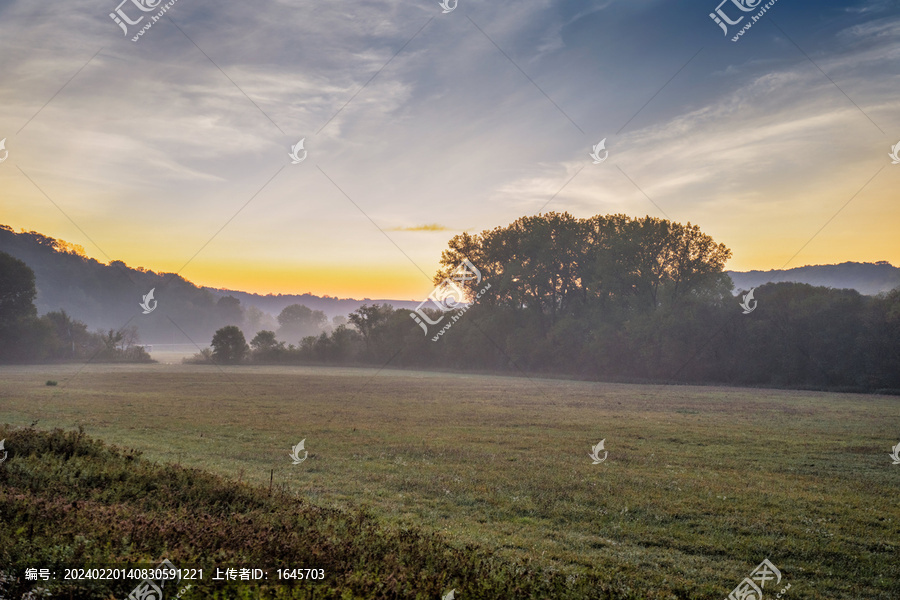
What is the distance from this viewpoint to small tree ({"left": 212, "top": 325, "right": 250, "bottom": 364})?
120000 millimetres

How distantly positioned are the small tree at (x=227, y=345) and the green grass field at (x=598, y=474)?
8223 centimetres

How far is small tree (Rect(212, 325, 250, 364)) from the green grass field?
82229 mm

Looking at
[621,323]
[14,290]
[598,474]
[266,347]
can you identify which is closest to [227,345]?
[266,347]

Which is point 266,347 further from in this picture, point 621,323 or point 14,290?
point 621,323

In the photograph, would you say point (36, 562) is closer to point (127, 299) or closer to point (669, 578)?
point (669, 578)

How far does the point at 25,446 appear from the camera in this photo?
1453 cm

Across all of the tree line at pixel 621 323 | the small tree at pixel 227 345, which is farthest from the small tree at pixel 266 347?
the small tree at pixel 227 345

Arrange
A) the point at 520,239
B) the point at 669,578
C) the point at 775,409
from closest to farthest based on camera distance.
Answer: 1. the point at 669,578
2. the point at 775,409
3. the point at 520,239

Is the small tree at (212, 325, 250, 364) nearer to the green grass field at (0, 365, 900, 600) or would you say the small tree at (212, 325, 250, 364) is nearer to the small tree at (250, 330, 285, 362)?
the small tree at (250, 330, 285, 362)

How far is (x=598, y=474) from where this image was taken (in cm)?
1802

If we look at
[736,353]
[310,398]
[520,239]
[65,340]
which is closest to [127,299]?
[65,340]

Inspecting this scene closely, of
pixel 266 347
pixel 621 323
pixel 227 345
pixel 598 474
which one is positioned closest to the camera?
pixel 598 474

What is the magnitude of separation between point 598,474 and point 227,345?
115 m

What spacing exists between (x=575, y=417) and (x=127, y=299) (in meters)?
201
